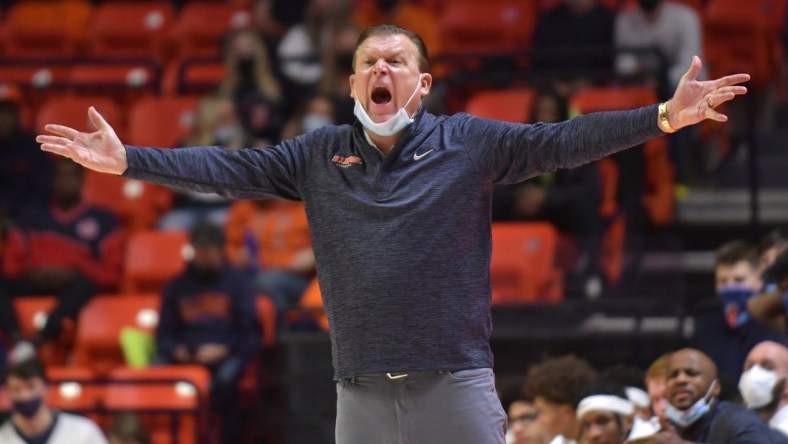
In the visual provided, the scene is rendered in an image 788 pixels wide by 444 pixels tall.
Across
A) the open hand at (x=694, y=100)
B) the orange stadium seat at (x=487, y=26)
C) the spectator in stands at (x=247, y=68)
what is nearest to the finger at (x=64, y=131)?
the open hand at (x=694, y=100)

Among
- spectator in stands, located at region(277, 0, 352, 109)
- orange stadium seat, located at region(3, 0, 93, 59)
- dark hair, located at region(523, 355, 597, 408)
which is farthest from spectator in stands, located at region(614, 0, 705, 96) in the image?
orange stadium seat, located at region(3, 0, 93, 59)

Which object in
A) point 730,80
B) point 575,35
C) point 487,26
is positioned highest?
point 487,26

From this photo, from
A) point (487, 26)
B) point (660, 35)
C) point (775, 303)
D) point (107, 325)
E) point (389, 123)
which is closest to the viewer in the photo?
point (389, 123)

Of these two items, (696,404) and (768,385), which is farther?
(768,385)

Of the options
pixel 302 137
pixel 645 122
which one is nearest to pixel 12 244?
pixel 302 137

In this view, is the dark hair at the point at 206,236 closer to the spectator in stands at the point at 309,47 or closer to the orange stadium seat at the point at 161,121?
the orange stadium seat at the point at 161,121

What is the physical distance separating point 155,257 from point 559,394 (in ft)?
10.3

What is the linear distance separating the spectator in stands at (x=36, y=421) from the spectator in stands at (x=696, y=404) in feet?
9.05

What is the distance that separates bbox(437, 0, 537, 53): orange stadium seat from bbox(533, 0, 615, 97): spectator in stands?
0.20 m

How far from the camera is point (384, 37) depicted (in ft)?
11.4

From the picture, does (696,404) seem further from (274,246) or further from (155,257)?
(155,257)

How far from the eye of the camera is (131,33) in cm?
1056

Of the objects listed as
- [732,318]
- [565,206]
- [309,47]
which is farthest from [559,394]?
[309,47]

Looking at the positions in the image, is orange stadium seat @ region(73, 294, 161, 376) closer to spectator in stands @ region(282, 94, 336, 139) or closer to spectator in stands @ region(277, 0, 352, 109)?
spectator in stands @ region(282, 94, 336, 139)
